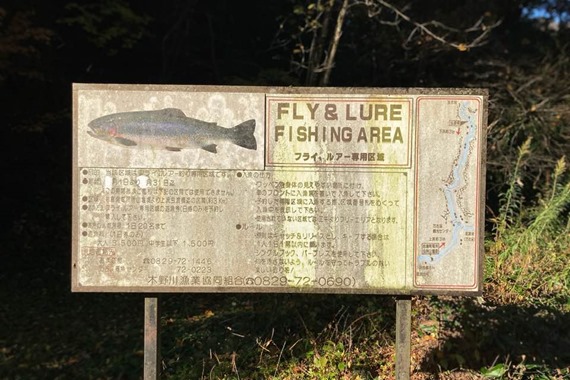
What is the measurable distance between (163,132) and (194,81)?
10.2 meters

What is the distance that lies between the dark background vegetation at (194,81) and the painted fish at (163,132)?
243 centimetres

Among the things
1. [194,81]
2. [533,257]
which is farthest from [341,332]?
[194,81]

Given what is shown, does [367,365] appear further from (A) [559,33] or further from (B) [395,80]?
(A) [559,33]

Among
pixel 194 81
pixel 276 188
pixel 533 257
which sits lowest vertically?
pixel 533 257

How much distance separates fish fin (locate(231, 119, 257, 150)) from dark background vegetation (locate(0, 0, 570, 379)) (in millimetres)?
2385

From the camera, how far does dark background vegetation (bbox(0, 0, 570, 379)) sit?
19.7ft

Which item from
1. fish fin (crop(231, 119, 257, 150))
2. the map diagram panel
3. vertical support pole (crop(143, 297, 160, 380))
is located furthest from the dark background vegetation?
fish fin (crop(231, 119, 257, 150))

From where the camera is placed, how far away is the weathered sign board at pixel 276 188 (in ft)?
11.8

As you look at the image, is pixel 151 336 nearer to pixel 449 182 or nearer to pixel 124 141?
pixel 124 141

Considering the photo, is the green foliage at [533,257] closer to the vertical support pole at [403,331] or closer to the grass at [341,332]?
the grass at [341,332]

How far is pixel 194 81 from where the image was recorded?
44.1 feet

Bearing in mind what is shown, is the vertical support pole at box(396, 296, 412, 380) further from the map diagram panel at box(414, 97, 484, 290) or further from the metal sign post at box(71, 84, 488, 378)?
the map diagram panel at box(414, 97, 484, 290)

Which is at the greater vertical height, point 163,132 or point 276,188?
point 163,132

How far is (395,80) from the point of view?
1236 centimetres
